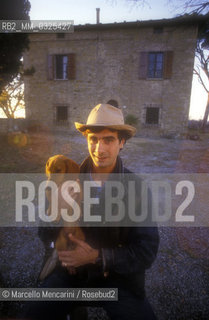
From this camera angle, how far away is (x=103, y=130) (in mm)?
1593

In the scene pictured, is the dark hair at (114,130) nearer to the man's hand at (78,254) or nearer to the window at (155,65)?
the man's hand at (78,254)

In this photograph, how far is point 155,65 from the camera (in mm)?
13406

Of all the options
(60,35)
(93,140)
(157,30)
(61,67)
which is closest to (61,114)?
(61,67)

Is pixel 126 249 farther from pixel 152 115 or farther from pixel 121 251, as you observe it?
pixel 152 115

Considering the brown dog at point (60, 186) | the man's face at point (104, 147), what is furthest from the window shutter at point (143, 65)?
the brown dog at point (60, 186)

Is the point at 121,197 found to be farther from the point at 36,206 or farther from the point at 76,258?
the point at 36,206

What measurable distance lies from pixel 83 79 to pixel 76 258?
48.3 feet

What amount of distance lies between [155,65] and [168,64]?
0.94 meters

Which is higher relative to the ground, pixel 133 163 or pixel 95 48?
pixel 95 48

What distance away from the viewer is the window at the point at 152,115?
1391 cm

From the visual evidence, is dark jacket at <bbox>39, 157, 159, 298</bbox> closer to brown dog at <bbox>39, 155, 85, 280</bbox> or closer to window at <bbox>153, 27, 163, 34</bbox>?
brown dog at <bbox>39, 155, 85, 280</bbox>

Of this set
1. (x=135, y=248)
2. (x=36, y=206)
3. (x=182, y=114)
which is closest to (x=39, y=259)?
(x=36, y=206)

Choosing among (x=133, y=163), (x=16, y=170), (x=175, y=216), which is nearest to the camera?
(x=175, y=216)

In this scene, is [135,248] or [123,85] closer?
[135,248]
